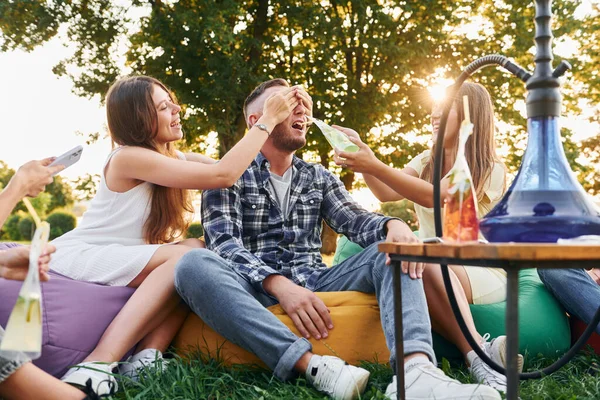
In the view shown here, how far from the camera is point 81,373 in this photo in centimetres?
193

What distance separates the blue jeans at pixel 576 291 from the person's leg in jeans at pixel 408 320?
0.78 meters

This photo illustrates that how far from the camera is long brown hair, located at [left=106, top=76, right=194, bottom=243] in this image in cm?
257

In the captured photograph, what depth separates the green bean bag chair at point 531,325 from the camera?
2510 mm

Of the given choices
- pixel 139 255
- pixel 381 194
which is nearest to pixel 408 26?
pixel 381 194

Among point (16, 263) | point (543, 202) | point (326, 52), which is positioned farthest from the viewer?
point (326, 52)

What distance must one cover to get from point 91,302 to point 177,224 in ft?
1.70

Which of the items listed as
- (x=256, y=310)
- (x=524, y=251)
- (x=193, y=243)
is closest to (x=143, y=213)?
(x=193, y=243)

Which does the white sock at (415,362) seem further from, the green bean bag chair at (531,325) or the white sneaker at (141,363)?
the white sneaker at (141,363)

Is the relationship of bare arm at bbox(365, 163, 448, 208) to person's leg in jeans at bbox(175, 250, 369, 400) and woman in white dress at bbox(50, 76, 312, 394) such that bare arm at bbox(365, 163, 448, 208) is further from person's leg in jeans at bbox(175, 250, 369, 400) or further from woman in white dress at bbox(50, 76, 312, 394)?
person's leg in jeans at bbox(175, 250, 369, 400)

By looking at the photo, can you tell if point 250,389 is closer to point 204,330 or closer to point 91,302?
point 204,330

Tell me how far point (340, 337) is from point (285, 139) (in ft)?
3.11

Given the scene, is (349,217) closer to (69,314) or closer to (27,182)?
(69,314)

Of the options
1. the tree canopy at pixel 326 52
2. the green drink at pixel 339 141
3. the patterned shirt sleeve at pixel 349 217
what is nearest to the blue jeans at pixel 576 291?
the patterned shirt sleeve at pixel 349 217

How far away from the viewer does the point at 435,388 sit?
5.57 ft
